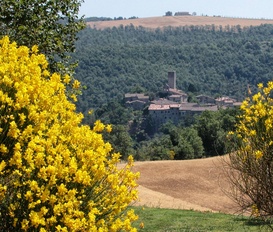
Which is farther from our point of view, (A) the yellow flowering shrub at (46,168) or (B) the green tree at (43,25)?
(B) the green tree at (43,25)

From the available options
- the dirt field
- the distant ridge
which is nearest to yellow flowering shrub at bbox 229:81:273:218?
the dirt field

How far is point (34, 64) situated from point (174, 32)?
157815 millimetres

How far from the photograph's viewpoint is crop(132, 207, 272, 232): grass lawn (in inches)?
427

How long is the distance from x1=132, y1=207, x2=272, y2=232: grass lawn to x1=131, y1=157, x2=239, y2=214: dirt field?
12.4ft

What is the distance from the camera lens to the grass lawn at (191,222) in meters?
10.8

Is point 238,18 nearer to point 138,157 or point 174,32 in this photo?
point 174,32

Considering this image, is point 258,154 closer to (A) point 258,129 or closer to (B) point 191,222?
(A) point 258,129

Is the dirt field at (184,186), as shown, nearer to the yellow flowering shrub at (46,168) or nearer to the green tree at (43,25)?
the green tree at (43,25)

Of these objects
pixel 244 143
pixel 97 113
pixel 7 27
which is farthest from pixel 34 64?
pixel 97 113

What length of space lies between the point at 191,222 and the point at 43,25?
506 cm

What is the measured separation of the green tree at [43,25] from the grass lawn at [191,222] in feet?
11.8

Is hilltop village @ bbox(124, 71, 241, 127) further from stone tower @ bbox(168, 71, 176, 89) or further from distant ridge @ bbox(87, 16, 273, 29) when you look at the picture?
distant ridge @ bbox(87, 16, 273, 29)

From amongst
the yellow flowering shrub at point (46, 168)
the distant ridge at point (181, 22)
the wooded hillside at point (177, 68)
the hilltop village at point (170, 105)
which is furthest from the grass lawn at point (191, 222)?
the distant ridge at point (181, 22)

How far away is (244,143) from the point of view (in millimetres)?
6609
